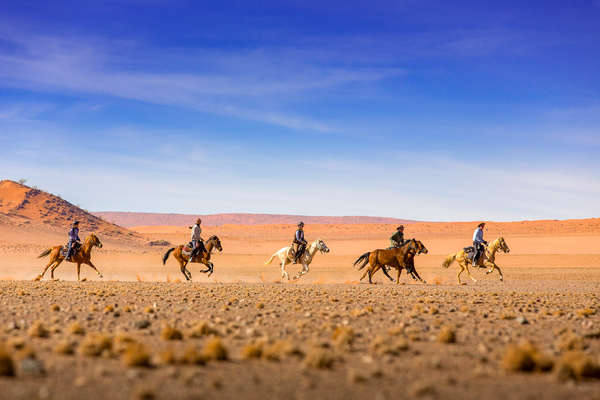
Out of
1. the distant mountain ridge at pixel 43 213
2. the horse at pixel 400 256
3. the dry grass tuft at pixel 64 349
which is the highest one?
the distant mountain ridge at pixel 43 213

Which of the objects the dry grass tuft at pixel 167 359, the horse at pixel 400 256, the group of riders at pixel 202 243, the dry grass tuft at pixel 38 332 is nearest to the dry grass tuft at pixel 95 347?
the dry grass tuft at pixel 167 359

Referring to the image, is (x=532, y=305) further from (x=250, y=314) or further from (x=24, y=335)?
(x=24, y=335)

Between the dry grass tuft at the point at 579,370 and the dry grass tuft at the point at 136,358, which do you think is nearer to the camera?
the dry grass tuft at the point at 579,370

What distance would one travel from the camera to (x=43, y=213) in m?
86.8

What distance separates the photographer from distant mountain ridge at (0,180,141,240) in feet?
255

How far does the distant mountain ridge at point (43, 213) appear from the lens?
255ft

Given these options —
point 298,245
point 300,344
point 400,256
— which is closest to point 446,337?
point 300,344

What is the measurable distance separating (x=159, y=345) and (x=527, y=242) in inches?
2989

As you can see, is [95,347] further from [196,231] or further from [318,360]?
[196,231]

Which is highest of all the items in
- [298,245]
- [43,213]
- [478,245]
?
[43,213]

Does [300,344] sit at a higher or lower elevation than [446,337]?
lower

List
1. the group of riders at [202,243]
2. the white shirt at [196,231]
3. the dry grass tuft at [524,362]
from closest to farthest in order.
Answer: the dry grass tuft at [524,362] → the white shirt at [196,231] → the group of riders at [202,243]

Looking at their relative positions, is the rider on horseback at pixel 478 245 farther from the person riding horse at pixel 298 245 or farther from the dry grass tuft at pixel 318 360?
the dry grass tuft at pixel 318 360

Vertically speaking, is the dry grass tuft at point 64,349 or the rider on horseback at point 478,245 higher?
the rider on horseback at point 478,245
